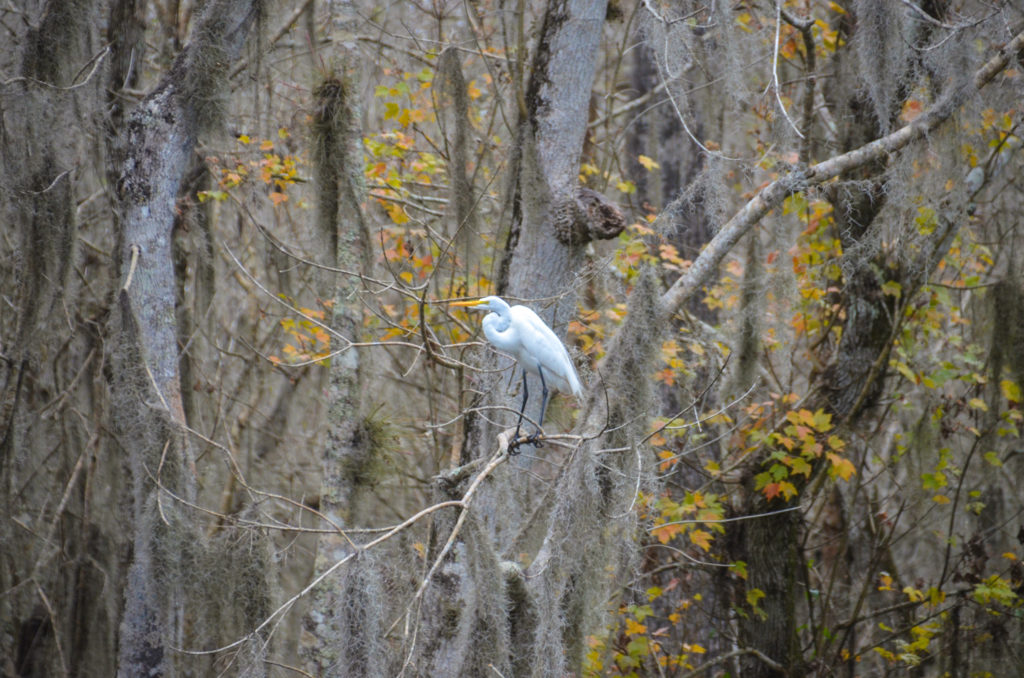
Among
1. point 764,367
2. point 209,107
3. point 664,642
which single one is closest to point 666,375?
point 764,367

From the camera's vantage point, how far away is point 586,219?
11.5 ft

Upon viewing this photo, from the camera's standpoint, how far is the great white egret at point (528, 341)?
10.5ft

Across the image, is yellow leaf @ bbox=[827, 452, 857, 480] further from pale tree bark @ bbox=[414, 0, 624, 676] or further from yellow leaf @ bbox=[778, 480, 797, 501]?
pale tree bark @ bbox=[414, 0, 624, 676]

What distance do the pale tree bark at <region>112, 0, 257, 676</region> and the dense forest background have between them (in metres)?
0.01

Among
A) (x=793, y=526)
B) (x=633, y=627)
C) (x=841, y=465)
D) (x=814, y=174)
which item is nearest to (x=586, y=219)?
(x=814, y=174)

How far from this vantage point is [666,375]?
5.11 m

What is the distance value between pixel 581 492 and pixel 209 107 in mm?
2414

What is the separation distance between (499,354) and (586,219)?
0.83 meters

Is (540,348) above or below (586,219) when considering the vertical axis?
below

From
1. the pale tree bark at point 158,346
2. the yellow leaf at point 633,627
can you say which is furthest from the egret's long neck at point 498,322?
the yellow leaf at point 633,627

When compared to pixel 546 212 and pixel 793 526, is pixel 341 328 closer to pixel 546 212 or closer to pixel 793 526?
pixel 546 212

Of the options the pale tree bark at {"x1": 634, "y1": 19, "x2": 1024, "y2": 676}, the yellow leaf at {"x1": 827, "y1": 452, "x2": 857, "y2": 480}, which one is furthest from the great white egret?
the pale tree bark at {"x1": 634, "y1": 19, "x2": 1024, "y2": 676}

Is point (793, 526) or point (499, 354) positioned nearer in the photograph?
point (499, 354)

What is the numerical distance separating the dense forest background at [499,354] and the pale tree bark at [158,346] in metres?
0.01
